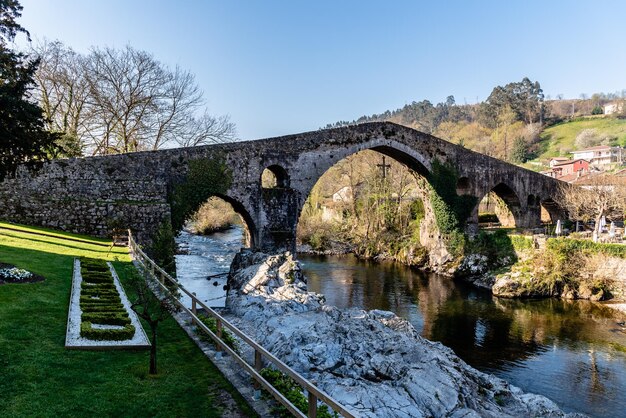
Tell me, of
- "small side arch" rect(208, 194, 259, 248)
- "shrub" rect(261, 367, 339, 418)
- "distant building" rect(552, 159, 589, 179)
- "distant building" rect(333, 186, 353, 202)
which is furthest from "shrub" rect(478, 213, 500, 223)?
"shrub" rect(261, 367, 339, 418)

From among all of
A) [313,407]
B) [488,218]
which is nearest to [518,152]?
[488,218]

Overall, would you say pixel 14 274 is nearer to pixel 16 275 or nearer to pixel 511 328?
pixel 16 275

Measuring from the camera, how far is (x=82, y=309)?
33.1 feet

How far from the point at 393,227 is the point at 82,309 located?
31.5 metres

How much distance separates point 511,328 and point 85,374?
1746 centimetres

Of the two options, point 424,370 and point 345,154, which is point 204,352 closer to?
point 424,370

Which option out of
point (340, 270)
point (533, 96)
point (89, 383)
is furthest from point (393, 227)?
point (533, 96)

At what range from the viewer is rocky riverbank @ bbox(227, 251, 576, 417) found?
934 cm

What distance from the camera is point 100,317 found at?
9.41 meters

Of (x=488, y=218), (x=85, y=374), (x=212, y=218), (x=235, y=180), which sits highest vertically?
(x=235, y=180)

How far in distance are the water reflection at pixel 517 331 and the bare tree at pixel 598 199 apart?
27.0 ft

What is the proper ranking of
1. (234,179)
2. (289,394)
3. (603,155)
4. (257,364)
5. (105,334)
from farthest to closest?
(603,155), (234,179), (105,334), (257,364), (289,394)

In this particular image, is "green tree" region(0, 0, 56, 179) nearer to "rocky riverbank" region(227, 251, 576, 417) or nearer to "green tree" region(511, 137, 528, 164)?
"rocky riverbank" region(227, 251, 576, 417)

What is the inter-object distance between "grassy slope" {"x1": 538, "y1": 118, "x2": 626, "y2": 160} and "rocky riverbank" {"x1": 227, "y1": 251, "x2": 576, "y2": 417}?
74.1m
